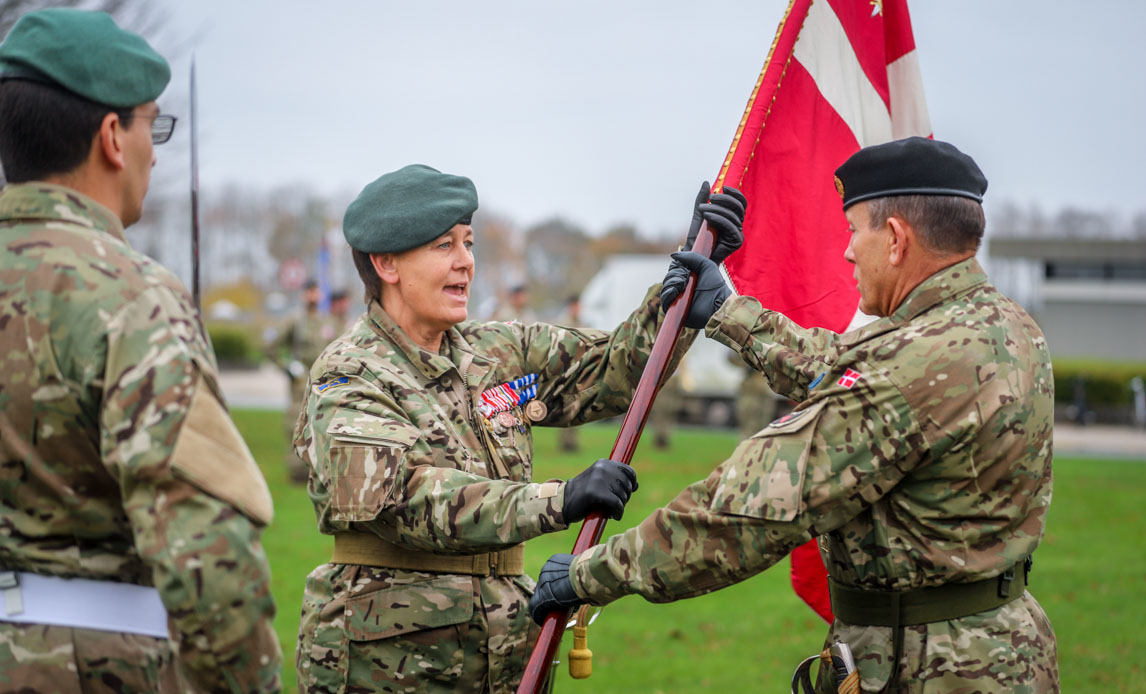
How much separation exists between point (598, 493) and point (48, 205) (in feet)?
5.36

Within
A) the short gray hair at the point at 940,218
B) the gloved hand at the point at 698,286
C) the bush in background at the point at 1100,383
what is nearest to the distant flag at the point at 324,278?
the gloved hand at the point at 698,286

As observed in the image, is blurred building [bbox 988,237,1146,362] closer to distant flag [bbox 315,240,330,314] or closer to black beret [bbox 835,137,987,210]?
distant flag [bbox 315,240,330,314]

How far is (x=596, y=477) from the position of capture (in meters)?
3.02

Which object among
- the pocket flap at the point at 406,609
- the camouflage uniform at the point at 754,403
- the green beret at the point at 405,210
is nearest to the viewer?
the pocket flap at the point at 406,609

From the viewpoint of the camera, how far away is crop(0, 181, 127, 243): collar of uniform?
219 centimetres

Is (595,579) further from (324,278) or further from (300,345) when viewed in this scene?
(324,278)

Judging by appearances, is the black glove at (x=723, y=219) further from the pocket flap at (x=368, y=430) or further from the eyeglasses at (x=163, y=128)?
the eyeglasses at (x=163, y=128)

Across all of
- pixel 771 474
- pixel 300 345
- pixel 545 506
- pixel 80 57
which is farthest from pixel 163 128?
pixel 300 345

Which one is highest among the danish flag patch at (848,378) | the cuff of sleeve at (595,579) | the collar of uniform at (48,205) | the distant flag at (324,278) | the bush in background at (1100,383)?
the collar of uniform at (48,205)

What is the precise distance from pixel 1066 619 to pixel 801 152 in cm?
515

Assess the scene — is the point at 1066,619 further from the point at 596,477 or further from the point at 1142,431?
the point at 1142,431

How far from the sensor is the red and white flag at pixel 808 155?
3980 millimetres

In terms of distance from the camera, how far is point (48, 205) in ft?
7.18

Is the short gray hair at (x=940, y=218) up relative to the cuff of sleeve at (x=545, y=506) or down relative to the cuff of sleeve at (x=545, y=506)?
up
